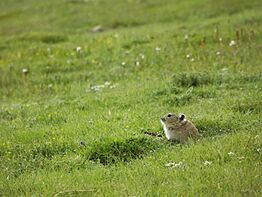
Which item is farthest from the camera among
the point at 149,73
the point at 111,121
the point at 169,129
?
the point at 149,73

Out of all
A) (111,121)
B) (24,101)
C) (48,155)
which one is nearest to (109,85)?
(24,101)

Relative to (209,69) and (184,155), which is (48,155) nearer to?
(184,155)

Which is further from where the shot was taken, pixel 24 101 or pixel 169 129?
pixel 24 101

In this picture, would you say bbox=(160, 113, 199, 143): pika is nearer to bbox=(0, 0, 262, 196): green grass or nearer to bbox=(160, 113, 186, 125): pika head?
bbox=(160, 113, 186, 125): pika head

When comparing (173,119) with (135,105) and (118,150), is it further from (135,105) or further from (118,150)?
(135,105)

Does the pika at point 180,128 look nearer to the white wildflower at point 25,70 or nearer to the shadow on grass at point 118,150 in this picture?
the shadow on grass at point 118,150

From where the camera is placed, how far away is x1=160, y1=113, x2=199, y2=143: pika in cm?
987

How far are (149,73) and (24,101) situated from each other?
146 inches

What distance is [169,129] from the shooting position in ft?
32.6

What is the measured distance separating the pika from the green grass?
234 millimetres

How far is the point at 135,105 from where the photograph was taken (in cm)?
1295

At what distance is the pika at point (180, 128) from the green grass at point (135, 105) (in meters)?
0.23

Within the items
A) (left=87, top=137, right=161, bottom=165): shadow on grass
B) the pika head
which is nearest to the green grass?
(left=87, top=137, right=161, bottom=165): shadow on grass

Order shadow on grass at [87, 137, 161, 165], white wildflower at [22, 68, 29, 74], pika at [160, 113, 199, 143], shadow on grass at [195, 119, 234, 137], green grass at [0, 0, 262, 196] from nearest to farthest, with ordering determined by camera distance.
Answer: green grass at [0, 0, 262, 196]
shadow on grass at [87, 137, 161, 165]
pika at [160, 113, 199, 143]
shadow on grass at [195, 119, 234, 137]
white wildflower at [22, 68, 29, 74]
